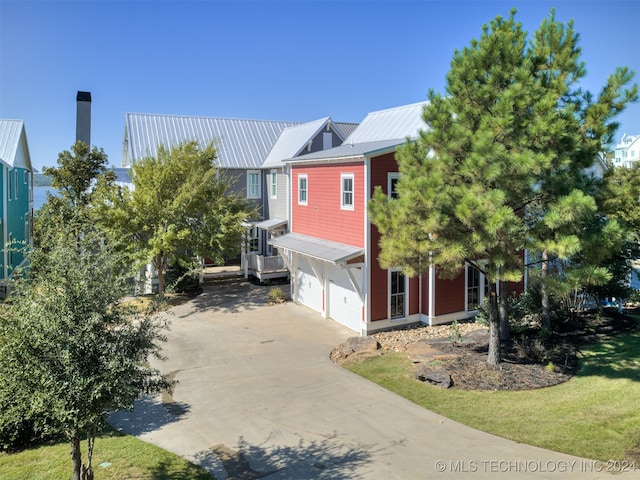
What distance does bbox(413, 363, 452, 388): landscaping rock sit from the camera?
12.2m

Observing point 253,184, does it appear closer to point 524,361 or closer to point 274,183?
point 274,183

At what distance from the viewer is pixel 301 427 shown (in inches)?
401

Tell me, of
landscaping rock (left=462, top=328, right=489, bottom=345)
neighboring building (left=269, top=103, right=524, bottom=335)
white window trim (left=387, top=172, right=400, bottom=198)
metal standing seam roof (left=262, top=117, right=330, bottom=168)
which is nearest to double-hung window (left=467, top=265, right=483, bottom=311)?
neighboring building (left=269, top=103, right=524, bottom=335)

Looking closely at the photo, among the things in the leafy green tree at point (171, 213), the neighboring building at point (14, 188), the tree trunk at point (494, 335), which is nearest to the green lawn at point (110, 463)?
the tree trunk at point (494, 335)

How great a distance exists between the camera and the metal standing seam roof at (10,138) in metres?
24.1

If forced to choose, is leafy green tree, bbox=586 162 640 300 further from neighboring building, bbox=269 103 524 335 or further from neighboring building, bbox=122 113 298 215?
neighboring building, bbox=122 113 298 215

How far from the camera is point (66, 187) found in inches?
1059

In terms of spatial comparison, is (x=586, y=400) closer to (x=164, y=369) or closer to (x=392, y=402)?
(x=392, y=402)

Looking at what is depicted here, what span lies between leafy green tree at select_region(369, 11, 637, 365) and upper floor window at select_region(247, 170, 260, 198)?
646 inches

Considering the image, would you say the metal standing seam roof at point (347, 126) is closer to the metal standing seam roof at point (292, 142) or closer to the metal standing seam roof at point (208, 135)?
the metal standing seam roof at point (292, 142)

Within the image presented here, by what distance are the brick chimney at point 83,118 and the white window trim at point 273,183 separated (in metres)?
12.8

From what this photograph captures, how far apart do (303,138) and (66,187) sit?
12886mm

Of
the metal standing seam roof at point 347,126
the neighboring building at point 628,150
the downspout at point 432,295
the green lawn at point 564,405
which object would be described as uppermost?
the neighboring building at point 628,150

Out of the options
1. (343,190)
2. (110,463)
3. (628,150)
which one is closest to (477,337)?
(343,190)
